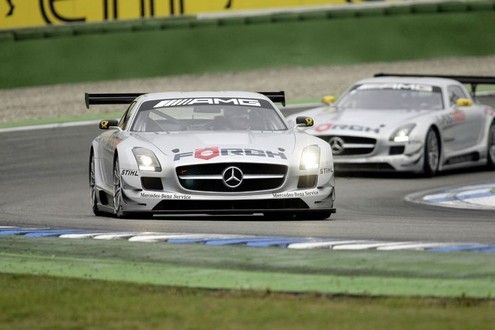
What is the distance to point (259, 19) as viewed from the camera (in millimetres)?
28344

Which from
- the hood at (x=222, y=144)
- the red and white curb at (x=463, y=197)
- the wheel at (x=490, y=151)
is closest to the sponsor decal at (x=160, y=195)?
the hood at (x=222, y=144)

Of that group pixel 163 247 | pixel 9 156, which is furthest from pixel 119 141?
pixel 9 156

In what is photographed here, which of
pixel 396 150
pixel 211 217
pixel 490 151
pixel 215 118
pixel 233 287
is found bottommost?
pixel 490 151

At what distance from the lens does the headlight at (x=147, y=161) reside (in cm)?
1273

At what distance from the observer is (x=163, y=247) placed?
1018 centimetres

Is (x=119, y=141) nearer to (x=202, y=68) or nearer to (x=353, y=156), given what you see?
(x=353, y=156)

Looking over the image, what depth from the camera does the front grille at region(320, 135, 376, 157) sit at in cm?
1906

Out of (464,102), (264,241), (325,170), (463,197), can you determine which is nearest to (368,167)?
(464,102)

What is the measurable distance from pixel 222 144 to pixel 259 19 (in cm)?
1560

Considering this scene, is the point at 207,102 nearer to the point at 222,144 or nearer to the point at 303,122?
the point at 303,122

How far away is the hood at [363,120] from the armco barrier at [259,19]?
8.34 metres

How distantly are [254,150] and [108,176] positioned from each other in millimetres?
1525

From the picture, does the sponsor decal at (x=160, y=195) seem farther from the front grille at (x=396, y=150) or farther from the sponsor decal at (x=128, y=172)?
the front grille at (x=396, y=150)

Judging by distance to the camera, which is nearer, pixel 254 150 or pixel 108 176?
pixel 254 150
